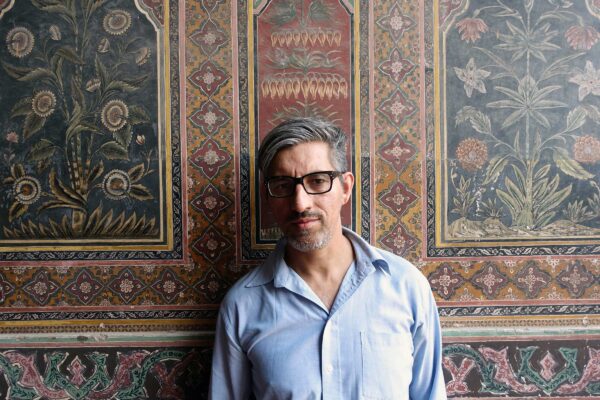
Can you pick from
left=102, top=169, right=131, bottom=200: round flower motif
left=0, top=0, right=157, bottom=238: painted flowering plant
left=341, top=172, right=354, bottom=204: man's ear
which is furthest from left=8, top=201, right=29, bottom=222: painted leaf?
left=341, top=172, right=354, bottom=204: man's ear

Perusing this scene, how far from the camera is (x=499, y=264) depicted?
1.59 meters

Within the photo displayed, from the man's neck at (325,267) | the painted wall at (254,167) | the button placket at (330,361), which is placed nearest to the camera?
the button placket at (330,361)

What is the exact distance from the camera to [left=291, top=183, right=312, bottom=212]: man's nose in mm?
1255

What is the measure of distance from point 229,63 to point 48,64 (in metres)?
0.67

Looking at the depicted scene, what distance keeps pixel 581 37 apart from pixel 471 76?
437mm

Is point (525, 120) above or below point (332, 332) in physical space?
above

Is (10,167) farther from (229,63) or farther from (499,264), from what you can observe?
(499,264)

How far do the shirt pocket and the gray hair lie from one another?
53cm

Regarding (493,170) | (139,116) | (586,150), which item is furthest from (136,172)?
(586,150)

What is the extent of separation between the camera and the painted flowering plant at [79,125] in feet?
5.20

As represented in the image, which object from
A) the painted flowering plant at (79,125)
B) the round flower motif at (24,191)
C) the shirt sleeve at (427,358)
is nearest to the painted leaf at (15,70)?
the painted flowering plant at (79,125)

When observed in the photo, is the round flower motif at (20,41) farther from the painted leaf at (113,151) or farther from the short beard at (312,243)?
the short beard at (312,243)

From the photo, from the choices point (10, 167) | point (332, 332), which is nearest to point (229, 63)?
point (10, 167)

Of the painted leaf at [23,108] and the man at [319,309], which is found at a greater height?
the painted leaf at [23,108]
